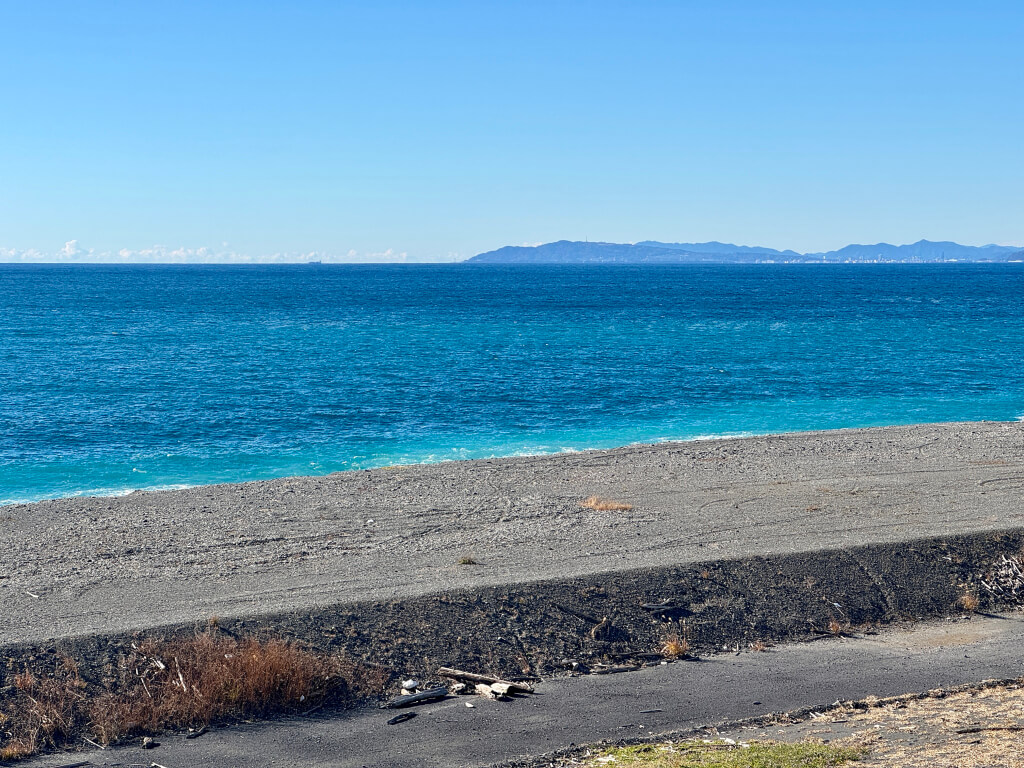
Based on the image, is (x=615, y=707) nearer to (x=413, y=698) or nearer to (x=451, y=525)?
(x=413, y=698)

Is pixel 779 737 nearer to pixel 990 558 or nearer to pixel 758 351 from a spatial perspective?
pixel 990 558

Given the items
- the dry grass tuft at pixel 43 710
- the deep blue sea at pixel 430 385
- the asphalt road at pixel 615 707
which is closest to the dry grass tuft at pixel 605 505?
the asphalt road at pixel 615 707

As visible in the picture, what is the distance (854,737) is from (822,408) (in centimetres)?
3256

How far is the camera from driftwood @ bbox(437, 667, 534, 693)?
12422 millimetres

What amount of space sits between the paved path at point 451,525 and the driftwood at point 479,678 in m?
2.06

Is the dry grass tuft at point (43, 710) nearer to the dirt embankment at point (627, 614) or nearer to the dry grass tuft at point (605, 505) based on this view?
the dirt embankment at point (627, 614)

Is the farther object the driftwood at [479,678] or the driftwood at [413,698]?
the driftwood at [479,678]

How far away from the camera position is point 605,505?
68.8 feet

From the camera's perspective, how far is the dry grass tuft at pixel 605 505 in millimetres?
20766

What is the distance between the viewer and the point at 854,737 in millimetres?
10742

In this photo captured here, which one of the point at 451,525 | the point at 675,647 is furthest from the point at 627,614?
the point at 451,525

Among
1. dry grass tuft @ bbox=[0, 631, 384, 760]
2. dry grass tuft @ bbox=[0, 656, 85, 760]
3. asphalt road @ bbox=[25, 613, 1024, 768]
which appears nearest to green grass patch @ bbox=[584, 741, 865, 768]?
asphalt road @ bbox=[25, 613, 1024, 768]

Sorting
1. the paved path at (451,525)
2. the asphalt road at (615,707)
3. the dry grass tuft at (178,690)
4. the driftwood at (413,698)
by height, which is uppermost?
the paved path at (451,525)

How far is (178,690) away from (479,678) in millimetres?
3922
